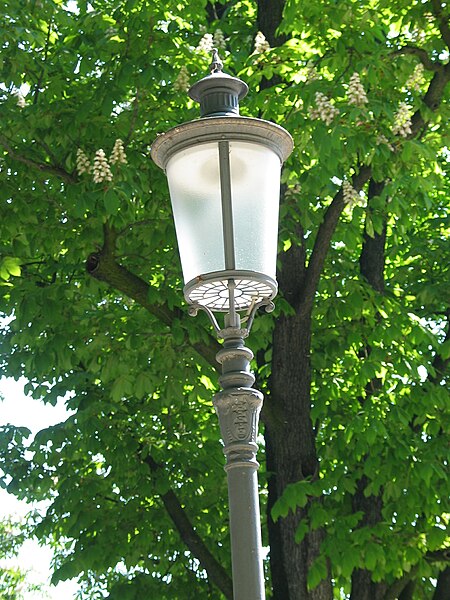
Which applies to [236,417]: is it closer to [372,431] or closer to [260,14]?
[372,431]

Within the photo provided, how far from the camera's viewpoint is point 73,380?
31.5ft

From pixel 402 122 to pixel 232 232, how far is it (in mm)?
3633

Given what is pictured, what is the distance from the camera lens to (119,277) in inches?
340

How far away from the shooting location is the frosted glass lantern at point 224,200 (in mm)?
4383

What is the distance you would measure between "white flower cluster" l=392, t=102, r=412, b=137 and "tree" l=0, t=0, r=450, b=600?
2 centimetres

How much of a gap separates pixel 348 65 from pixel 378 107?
676 mm

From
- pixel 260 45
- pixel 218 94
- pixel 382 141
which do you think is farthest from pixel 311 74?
pixel 218 94

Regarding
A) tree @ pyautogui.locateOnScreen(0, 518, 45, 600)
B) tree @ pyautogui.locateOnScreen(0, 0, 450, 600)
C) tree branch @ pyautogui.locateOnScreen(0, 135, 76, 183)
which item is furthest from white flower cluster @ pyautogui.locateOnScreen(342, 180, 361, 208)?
tree @ pyautogui.locateOnScreen(0, 518, 45, 600)

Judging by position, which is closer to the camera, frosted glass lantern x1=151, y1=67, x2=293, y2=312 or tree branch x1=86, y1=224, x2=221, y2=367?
frosted glass lantern x1=151, y1=67, x2=293, y2=312

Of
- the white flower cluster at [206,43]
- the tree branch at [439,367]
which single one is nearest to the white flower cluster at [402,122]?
the white flower cluster at [206,43]

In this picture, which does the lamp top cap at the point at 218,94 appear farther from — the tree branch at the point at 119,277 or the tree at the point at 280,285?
the tree branch at the point at 119,277

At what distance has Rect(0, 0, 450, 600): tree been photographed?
800 cm

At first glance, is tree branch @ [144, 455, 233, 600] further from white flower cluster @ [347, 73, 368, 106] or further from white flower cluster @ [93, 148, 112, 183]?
white flower cluster @ [347, 73, 368, 106]

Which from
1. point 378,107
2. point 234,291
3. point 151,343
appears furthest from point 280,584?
point 234,291
